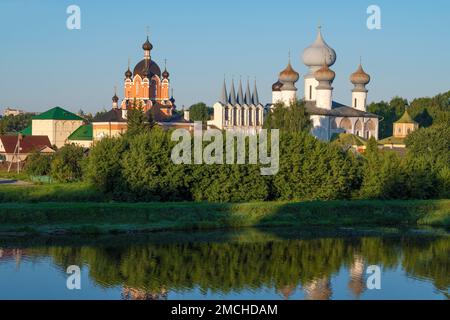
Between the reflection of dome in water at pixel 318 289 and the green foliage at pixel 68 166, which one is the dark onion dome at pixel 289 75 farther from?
the reflection of dome in water at pixel 318 289

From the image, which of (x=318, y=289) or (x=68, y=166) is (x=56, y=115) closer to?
(x=68, y=166)

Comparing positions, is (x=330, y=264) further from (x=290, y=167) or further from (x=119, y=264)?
(x=290, y=167)

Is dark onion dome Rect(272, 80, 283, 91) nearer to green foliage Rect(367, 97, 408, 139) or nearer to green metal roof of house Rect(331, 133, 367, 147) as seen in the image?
green metal roof of house Rect(331, 133, 367, 147)

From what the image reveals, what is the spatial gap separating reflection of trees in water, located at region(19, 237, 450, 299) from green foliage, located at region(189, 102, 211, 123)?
179 feet

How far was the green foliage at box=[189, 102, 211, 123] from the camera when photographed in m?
76.8

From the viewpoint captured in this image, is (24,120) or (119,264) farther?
(24,120)

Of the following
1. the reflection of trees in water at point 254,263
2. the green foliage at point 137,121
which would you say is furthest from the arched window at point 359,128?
the reflection of trees in water at point 254,263

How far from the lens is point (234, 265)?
61.5ft

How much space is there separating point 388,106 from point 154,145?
4470 cm

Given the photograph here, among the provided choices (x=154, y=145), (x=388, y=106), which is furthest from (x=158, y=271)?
(x=388, y=106)

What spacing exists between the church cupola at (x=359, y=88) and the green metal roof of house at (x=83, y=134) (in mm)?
14916

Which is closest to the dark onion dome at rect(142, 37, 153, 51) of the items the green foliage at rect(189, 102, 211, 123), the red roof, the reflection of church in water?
the red roof

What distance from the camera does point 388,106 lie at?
68.9 meters
